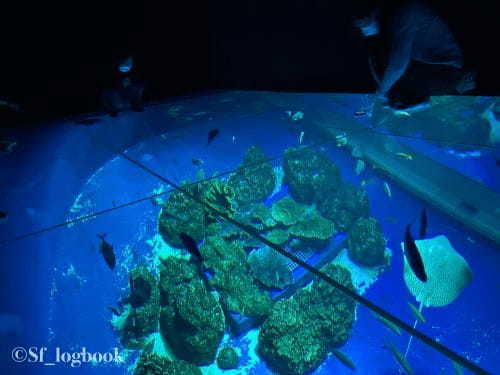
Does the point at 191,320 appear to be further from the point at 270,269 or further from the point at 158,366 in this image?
the point at 270,269

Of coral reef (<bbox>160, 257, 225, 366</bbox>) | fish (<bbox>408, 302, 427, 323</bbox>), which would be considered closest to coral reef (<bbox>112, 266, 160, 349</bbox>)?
coral reef (<bbox>160, 257, 225, 366</bbox>)

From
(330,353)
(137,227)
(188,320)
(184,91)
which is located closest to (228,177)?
(137,227)

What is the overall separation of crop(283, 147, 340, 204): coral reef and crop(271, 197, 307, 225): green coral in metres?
0.47

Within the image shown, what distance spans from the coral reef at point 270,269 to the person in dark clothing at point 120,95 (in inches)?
176

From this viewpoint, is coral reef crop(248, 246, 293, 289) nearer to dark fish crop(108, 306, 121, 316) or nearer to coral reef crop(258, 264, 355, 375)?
coral reef crop(258, 264, 355, 375)

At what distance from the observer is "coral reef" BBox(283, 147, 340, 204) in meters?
7.59

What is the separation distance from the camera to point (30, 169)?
5.00 m

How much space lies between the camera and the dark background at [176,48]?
4.38 meters

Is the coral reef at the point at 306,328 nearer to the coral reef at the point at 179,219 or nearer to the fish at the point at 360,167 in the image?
the coral reef at the point at 179,219

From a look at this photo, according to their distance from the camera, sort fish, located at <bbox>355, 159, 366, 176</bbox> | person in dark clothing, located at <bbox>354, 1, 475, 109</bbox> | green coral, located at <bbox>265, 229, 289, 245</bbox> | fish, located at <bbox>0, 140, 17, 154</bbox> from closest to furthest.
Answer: person in dark clothing, located at <bbox>354, 1, 475, 109</bbox> < fish, located at <bbox>0, 140, 17, 154</bbox> < green coral, located at <bbox>265, 229, 289, 245</bbox> < fish, located at <bbox>355, 159, 366, 176</bbox>

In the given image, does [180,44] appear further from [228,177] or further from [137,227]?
[137,227]

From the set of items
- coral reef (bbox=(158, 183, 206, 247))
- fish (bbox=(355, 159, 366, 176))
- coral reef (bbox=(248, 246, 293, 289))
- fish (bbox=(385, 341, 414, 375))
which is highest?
coral reef (bbox=(158, 183, 206, 247))

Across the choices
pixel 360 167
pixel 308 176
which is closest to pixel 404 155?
pixel 360 167

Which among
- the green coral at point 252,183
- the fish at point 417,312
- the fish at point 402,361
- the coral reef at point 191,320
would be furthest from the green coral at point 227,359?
the green coral at point 252,183
